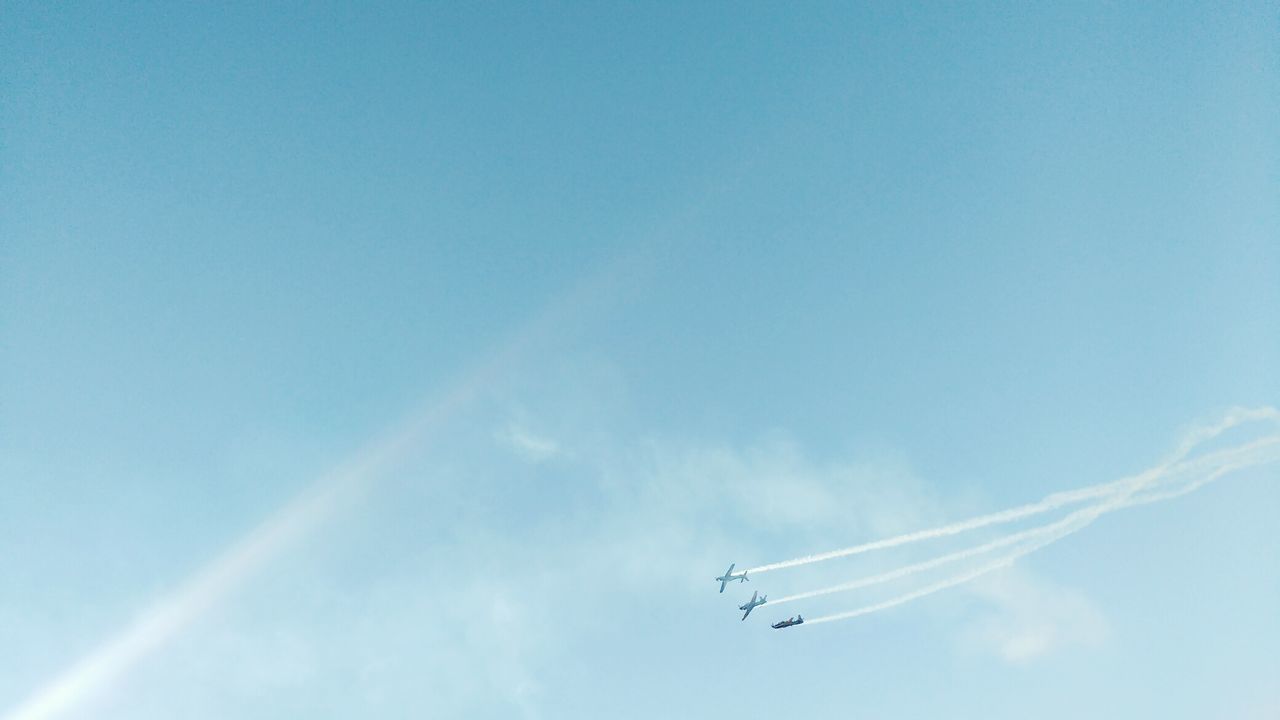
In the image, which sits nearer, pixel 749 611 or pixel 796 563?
pixel 796 563

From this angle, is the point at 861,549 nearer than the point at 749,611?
Yes

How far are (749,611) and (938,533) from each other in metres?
69.0

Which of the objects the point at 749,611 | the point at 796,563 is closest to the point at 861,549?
the point at 796,563

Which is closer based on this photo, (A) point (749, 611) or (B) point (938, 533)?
(B) point (938, 533)

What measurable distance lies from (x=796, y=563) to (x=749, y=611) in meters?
53.9

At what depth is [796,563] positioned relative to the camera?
135 meters

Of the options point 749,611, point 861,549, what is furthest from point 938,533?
point 749,611

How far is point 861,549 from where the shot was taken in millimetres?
132250

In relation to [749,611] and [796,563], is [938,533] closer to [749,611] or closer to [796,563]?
[796,563]

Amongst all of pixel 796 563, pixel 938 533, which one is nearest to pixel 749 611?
pixel 796 563

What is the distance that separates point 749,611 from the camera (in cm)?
18175

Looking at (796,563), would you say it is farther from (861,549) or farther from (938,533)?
(938,533)

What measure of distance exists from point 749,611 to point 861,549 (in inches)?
2363

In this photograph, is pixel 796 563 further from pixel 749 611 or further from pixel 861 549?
pixel 749 611
